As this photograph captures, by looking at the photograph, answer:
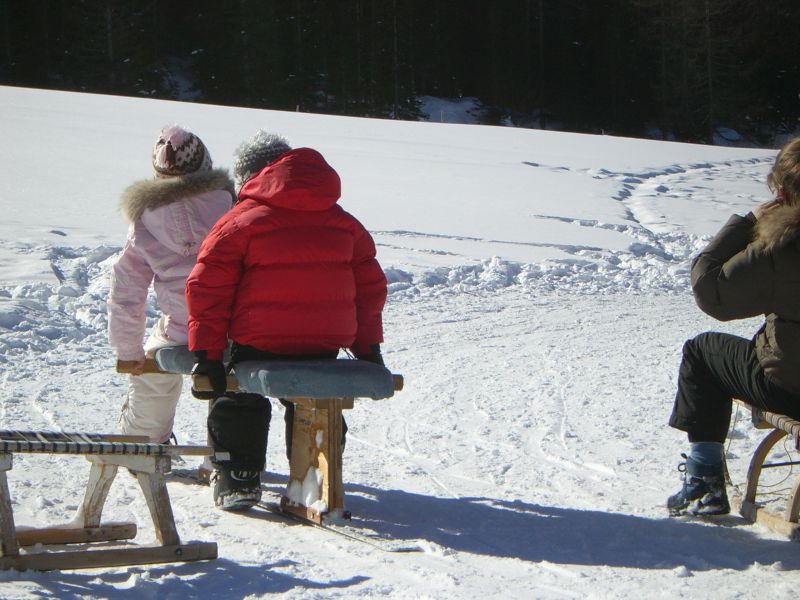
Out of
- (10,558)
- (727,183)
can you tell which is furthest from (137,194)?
(727,183)

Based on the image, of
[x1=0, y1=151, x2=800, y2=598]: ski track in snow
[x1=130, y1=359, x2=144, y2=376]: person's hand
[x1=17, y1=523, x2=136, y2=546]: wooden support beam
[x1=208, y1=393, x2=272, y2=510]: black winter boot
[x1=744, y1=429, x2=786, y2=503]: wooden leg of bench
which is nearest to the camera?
[x1=0, y1=151, x2=800, y2=598]: ski track in snow

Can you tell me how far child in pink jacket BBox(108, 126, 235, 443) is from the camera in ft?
15.2

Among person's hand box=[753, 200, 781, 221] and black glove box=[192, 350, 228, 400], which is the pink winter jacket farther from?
person's hand box=[753, 200, 781, 221]

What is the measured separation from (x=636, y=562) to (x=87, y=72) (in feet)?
141

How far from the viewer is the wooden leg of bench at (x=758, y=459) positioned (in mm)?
3963

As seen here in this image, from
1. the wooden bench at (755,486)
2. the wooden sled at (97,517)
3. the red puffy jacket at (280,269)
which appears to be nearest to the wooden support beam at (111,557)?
the wooden sled at (97,517)

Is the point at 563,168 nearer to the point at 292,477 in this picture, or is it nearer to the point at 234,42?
the point at 292,477

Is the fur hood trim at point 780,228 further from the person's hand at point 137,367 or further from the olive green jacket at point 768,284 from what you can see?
the person's hand at point 137,367

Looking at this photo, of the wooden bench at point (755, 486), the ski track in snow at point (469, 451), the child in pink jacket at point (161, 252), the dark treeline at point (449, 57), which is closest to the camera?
the ski track in snow at point (469, 451)

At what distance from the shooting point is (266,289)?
4020 mm

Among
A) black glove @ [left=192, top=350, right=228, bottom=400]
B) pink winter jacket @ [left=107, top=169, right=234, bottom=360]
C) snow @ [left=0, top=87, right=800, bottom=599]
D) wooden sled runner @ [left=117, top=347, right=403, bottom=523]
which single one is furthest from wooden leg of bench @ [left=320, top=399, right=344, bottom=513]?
pink winter jacket @ [left=107, top=169, right=234, bottom=360]

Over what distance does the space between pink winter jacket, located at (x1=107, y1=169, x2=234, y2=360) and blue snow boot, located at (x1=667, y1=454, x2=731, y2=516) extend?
84.5 inches

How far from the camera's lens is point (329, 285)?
4.11 meters

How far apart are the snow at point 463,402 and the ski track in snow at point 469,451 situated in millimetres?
16
